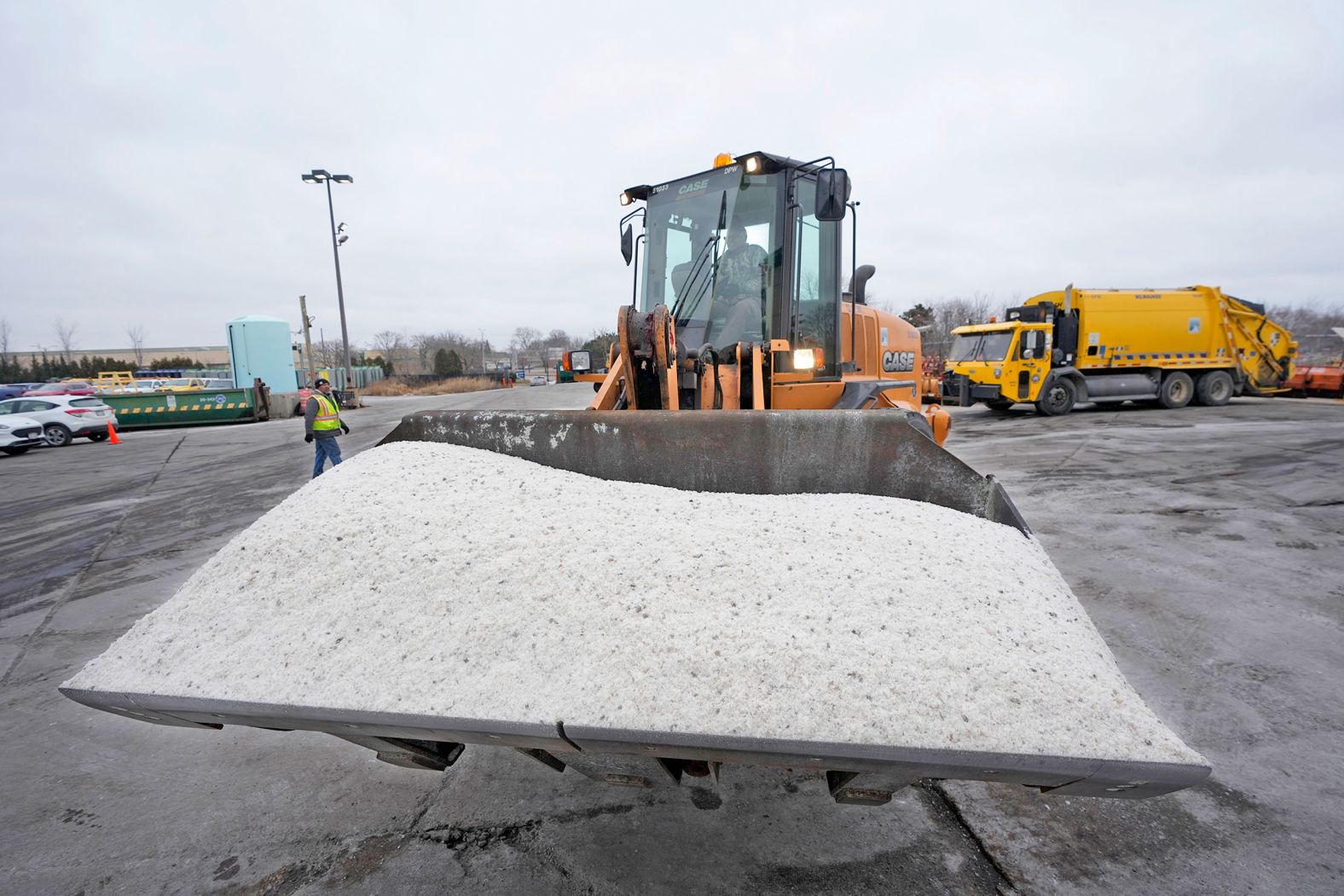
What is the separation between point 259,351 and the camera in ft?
84.1

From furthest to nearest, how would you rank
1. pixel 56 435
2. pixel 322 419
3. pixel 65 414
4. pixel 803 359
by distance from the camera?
pixel 65 414 < pixel 56 435 < pixel 322 419 < pixel 803 359

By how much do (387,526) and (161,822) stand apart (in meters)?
1.46

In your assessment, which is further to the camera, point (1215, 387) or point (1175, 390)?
point (1215, 387)

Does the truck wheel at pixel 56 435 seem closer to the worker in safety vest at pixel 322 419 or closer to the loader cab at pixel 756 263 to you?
the worker in safety vest at pixel 322 419

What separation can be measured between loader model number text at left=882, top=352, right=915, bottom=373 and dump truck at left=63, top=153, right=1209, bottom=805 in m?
0.02

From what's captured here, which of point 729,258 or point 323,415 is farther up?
point 729,258

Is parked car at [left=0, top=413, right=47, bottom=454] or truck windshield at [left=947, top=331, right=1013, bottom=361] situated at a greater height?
truck windshield at [left=947, top=331, right=1013, bottom=361]

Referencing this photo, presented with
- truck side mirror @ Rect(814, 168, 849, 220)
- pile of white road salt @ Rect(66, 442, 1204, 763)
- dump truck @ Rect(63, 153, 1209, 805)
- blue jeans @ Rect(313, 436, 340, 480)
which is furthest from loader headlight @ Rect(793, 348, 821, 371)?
blue jeans @ Rect(313, 436, 340, 480)

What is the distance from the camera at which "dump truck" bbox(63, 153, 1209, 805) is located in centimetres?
141

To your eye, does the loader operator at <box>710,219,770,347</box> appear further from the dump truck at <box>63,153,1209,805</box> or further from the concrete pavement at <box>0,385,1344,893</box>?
the concrete pavement at <box>0,385,1344,893</box>

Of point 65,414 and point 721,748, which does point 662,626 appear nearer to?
point 721,748

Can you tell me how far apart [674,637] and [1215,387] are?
20263 mm

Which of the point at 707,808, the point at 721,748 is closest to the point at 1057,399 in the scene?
the point at 707,808

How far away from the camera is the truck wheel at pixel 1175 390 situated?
1580cm
